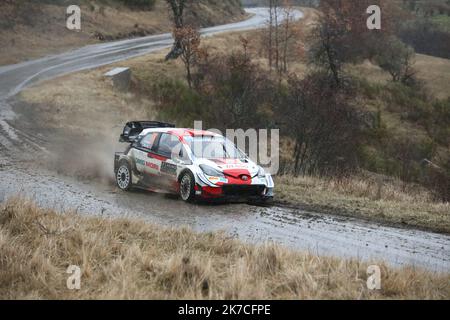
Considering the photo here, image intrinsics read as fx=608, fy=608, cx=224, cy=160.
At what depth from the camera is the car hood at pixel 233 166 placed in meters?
13.1

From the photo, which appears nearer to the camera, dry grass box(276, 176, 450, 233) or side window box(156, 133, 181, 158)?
dry grass box(276, 176, 450, 233)

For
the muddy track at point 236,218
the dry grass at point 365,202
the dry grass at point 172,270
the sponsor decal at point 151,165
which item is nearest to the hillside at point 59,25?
the muddy track at point 236,218

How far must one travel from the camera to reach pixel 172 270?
24.7 ft

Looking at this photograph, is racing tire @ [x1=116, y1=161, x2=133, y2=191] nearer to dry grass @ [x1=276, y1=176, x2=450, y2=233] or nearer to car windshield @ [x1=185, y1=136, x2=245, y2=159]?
car windshield @ [x1=185, y1=136, x2=245, y2=159]

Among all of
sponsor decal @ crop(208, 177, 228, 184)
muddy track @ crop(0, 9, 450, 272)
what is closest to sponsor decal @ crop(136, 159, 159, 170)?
muddy track @ crop(0, 9, 450, 272)

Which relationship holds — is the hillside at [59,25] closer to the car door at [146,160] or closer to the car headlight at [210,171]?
the car door at [146,160]

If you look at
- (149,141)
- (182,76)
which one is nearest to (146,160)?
(149,141)

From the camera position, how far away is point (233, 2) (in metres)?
78.8

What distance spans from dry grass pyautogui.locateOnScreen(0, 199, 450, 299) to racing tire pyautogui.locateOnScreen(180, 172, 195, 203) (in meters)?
3.76

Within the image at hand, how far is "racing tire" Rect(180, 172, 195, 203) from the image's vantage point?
13.0 meters

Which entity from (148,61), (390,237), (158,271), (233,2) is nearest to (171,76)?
(148,61)

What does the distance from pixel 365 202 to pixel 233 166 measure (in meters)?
3.11
